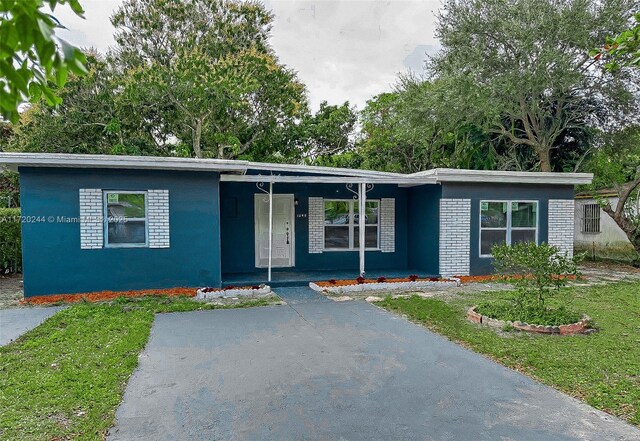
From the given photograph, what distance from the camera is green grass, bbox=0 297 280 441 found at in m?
3.06

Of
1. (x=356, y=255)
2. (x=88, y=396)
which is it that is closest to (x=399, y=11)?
(x=356, y=255)

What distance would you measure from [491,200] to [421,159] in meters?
9.88

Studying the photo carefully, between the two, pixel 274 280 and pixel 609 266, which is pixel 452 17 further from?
pixel 274 280

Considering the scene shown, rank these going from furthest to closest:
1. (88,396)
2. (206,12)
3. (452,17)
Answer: (206,12) → (452,17) → (88,396)

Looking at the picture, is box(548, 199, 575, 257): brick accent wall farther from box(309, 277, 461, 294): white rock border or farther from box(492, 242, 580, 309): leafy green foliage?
box(492, 242, 580, 309): leafy green foliage

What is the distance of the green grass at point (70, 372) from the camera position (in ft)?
10.0

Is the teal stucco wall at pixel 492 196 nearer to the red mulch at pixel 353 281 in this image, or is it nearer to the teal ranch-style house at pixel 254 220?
the teal ranch-style house at pixel 254 220

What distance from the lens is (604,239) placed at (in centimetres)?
1408

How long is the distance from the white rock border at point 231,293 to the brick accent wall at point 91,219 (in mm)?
2164

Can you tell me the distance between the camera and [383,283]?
28.8 ft

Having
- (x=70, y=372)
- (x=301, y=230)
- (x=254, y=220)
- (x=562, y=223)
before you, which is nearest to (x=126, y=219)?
(x=254, y=220)

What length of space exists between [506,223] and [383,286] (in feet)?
12.5

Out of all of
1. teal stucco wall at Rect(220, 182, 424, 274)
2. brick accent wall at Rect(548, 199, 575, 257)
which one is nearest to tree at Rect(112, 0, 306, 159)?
teal stucco wall at Rect(220, 182, 424, 274)

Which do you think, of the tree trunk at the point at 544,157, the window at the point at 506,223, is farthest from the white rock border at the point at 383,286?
the tree trunk at the point at 544,157
